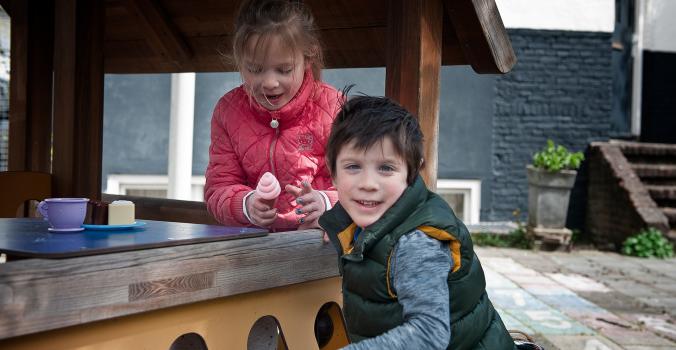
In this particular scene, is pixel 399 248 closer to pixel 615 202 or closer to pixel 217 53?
pixel 217 53

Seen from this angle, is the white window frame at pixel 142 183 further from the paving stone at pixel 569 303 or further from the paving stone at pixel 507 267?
the paving stone at pixel 569 303

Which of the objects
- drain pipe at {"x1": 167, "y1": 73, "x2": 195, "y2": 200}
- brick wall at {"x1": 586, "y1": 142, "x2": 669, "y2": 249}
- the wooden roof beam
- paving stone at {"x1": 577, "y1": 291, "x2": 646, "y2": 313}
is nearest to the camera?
the wooden roof beam

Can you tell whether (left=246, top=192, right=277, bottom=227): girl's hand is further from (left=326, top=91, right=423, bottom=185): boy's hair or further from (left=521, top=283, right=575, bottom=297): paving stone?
(left=521, top=283, right=575, bottom=297): paving stone

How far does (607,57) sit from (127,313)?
9.43m

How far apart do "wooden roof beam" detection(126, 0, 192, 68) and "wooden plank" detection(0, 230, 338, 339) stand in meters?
1.83

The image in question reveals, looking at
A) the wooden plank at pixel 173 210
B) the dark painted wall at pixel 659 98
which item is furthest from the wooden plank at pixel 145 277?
the dark painted wall at pixel 659 98

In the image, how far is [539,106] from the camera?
32.7 feet

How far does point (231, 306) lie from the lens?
1941 millimetres

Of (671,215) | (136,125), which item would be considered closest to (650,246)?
(671,215)

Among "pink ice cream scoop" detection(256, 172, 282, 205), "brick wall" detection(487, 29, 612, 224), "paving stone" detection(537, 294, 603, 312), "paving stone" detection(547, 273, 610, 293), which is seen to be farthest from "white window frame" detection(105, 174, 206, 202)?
"pink ice cream scoop" detection(256, 172, 282, 205)

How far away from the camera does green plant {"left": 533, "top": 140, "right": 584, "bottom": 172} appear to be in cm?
891

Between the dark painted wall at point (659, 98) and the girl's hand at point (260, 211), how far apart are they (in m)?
9.65

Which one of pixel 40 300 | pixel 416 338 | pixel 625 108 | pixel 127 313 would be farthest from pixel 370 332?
pixel 625 108

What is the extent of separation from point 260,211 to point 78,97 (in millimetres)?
1599
